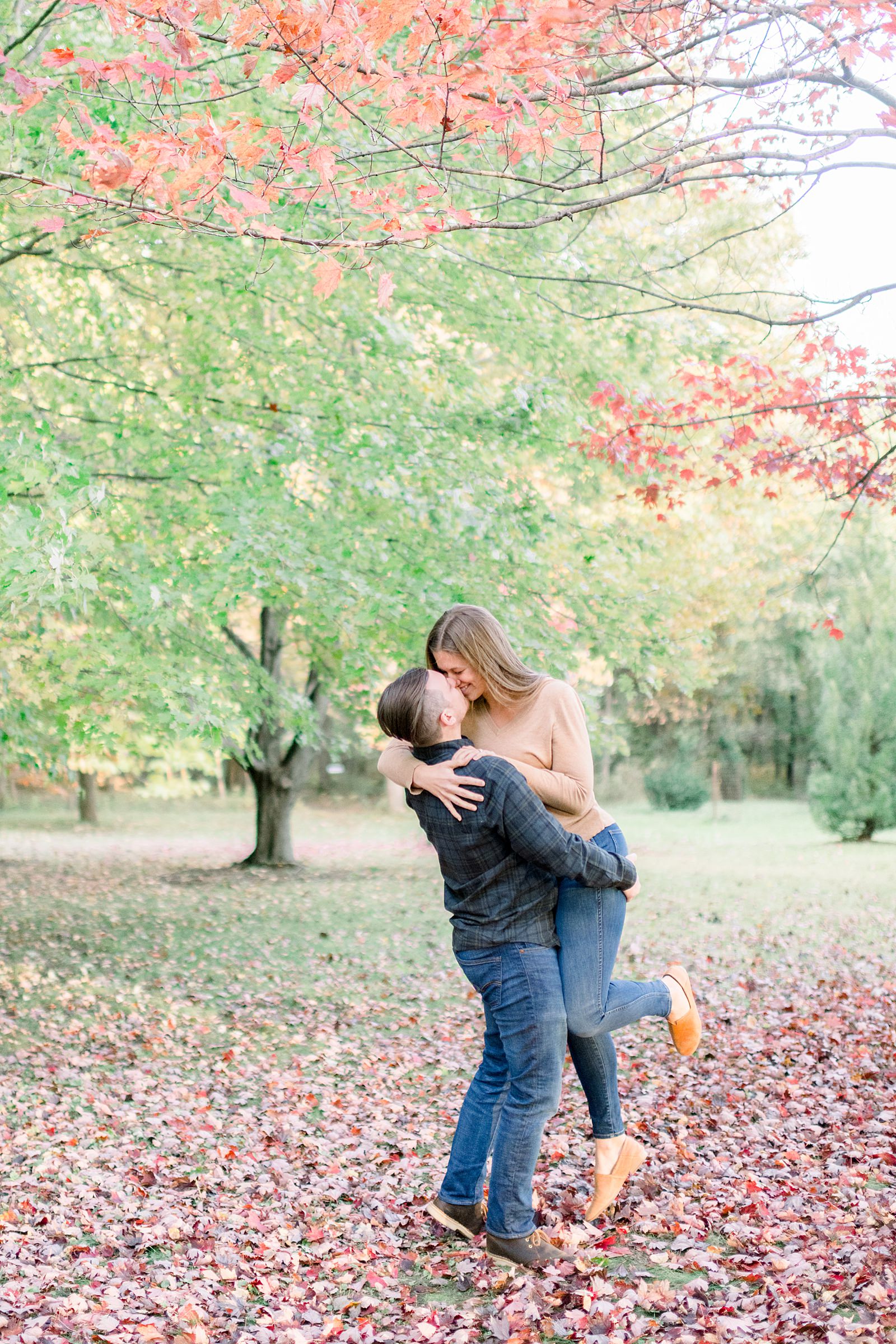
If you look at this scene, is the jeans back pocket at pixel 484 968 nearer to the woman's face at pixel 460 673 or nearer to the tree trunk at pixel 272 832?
the woman's face at pixel 460 673

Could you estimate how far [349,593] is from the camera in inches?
308

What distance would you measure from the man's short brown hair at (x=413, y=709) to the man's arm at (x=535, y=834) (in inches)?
10.9

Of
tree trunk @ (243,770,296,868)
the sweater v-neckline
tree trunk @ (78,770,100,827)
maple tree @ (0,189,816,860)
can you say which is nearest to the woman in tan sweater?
the sweater v-neckline

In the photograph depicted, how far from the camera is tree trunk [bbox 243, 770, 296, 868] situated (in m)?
16.0

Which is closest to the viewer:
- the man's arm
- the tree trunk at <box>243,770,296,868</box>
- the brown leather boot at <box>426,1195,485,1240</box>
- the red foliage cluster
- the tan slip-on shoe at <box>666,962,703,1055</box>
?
the man's arm

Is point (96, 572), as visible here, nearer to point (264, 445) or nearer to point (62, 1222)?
point (264, 445)

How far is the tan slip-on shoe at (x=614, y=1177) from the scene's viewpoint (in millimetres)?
3799

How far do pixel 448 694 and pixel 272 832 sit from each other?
13490 millimetres

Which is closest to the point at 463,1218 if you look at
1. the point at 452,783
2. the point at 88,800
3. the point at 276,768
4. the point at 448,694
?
the point at 452,783

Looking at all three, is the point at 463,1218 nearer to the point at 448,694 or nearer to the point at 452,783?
the point at 452,783

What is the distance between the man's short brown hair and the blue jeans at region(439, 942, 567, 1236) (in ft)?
2.32

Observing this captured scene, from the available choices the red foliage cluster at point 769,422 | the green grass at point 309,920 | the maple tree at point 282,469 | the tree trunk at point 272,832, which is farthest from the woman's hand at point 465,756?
the tree trunk at point 272,832

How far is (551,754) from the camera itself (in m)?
3.53

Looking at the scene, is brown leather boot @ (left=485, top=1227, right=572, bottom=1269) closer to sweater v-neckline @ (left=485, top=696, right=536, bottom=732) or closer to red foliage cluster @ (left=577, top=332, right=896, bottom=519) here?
sweater v-neckline @ (left=485, top=696, right=536, bottom=732)
